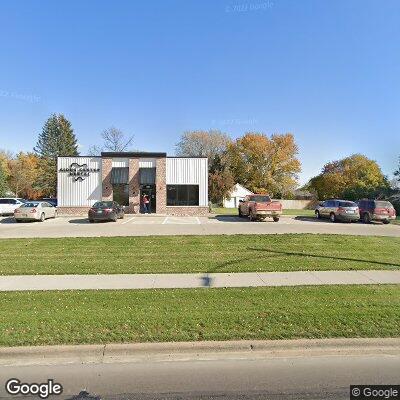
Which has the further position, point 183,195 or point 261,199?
point 183,195

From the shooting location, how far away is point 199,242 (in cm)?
1270

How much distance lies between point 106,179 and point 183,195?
6.88 meters

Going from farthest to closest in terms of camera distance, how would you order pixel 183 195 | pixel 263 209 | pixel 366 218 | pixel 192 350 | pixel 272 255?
pixel 183 195
pixel 366 218
pixel 263 209
pixel 272 255
pixel 192 350

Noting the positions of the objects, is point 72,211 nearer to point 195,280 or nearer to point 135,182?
point 135,182

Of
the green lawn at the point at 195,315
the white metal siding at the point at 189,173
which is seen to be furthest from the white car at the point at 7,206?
the green lawn at the point at 195,315

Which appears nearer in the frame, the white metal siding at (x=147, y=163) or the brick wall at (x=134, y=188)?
the brick wall at (x=134, y=188)

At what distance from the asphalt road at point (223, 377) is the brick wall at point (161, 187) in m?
25.0

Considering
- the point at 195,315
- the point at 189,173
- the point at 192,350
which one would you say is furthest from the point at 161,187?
the point at 192,350

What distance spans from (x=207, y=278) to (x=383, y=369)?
4672mm

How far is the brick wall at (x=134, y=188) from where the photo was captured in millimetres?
29556

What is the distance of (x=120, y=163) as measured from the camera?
99.2 ft

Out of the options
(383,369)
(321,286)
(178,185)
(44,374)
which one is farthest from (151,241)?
(178,185)

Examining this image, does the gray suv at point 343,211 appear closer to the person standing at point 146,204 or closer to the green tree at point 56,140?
the person standing at point 146,204

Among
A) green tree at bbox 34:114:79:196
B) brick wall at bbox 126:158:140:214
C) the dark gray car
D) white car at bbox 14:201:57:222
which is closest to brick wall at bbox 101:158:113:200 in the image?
brick wall at bbox 126:158:140:214
